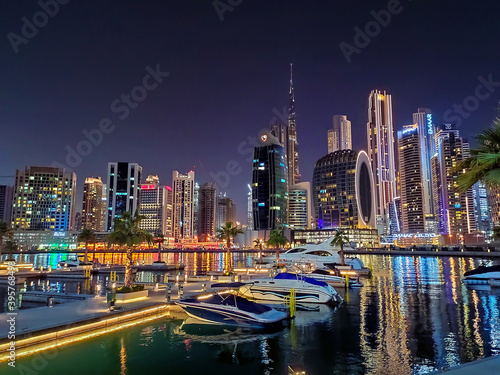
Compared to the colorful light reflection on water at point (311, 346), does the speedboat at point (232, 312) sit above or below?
above

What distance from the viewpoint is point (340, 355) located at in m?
18.1

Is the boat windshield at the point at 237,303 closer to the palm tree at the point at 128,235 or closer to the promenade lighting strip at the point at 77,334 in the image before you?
the promenade lighting strip at the point at 77,334

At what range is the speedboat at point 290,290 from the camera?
103 feet

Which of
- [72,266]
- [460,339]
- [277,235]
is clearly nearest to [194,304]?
[460,339]

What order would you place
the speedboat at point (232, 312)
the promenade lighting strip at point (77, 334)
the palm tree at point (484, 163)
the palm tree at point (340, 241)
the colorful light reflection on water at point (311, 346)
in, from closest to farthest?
the palm tree at point (484, 163)
the colorful light reflection on water at point (311, 346)
the promenade lighting strip at point (77, 334)
the speedboat at point (232, 312)
the palm tree at point (340, 241)

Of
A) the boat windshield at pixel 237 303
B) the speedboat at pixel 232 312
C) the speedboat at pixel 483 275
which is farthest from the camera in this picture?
the speedboat at pixel 483 275

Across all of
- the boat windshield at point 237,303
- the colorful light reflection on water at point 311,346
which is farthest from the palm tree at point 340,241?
the boat windshield at point 237,303

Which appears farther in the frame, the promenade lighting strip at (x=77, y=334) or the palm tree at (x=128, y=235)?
the palm tree at (x=128, y=235)

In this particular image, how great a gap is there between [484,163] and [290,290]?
24.8m

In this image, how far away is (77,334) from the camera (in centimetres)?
2008

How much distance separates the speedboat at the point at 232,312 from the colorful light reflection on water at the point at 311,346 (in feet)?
3.05

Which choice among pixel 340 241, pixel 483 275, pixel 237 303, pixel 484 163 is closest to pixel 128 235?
pixel 237 303

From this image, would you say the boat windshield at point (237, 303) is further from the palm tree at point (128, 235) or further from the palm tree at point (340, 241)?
the palm tree at point (340, 241)

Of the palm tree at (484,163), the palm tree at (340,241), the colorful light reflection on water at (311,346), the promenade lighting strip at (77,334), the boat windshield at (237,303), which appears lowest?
the colorful light reflection on water at (311,346)
